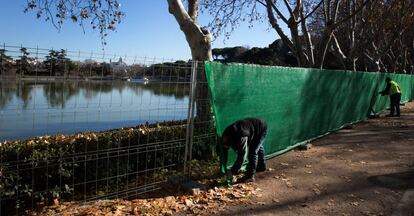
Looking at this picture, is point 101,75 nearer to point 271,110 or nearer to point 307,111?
point 271,110

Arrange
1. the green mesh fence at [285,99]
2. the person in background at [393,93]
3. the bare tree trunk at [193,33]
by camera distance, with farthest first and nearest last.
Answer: the person in background at [393,93]
the bare tree trunk at [193,33]
the green mesh fence at [285,99]

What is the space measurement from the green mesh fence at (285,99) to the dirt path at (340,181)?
500 mm

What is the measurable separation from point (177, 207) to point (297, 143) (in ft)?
16.8

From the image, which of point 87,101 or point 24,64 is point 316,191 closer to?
point 87,101

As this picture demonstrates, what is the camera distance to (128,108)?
658cm

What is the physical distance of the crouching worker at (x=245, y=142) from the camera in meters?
6.82

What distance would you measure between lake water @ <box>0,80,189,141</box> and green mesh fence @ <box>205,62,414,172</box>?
2.37 feet

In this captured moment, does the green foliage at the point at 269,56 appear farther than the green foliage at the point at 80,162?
Yes

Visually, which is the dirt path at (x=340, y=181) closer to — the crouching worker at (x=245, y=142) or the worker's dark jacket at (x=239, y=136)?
the crouching worker at (x=245, y=142)

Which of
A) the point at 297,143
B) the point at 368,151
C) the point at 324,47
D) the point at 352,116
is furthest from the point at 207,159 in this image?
the point at 324,47

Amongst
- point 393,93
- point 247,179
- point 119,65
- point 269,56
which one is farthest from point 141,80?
point 269,56

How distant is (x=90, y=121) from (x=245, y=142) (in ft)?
8.15

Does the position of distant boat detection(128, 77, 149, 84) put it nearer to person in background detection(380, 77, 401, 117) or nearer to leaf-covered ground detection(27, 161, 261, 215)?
leaf-covered ground detection(27, 161, 261, 215)

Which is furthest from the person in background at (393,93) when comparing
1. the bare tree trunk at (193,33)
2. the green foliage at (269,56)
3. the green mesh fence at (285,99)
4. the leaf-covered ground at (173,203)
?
the green foliage at (269,56)
